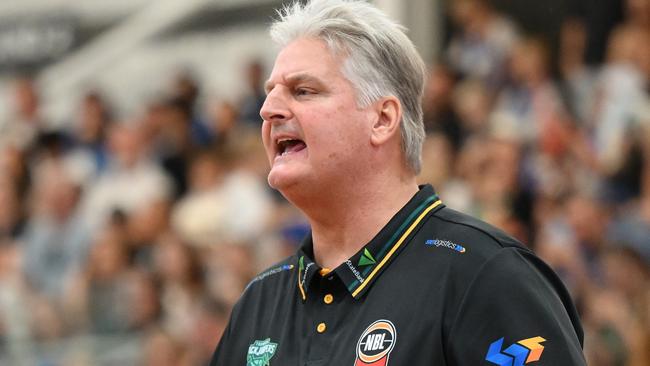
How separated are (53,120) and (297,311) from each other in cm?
972

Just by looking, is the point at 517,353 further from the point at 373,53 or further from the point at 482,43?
the point at 482,43

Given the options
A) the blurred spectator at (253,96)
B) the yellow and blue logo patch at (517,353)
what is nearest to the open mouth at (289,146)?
the yellow and blue logo patch at (517,353)

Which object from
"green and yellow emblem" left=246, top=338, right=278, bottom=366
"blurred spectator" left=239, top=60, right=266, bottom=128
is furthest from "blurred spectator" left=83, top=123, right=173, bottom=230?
"green and yellow emblem" left=246, top=338, right=278, bottom=366

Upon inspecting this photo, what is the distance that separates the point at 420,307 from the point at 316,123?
1.84 feet

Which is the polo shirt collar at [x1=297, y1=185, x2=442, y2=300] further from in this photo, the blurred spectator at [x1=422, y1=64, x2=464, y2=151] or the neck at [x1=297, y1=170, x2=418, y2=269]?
the blurred spectator at [x1=422, y1=64, x2=464, y2=151]

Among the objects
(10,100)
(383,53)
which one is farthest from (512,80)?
(10,100)

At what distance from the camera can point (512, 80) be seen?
843cm

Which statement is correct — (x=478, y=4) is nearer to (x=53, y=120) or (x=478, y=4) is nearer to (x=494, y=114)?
(x=494, y=114)

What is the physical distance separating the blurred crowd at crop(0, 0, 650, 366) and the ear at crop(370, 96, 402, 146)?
125 inches

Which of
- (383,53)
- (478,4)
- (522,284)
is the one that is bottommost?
(522,284)

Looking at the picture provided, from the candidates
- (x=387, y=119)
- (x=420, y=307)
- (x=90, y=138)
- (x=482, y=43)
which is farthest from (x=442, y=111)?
(x=420, y=307)

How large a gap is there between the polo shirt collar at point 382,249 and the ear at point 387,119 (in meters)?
0.17

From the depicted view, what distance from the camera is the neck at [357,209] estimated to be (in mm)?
3156

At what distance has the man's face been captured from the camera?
3107mm
